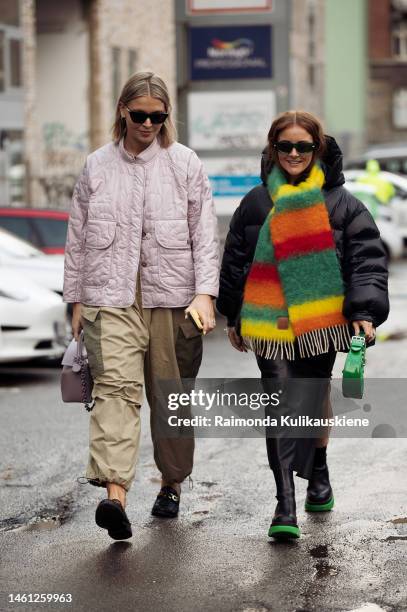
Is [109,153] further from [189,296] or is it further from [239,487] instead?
[239,487]

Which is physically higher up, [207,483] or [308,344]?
[308,344]

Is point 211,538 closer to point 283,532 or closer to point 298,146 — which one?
point 283,532

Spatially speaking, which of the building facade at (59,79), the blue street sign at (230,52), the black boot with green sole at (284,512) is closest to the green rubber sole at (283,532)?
the black boot with green sole at (284,512)


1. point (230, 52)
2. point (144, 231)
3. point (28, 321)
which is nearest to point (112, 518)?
point (144, 231)

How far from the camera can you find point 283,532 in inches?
222

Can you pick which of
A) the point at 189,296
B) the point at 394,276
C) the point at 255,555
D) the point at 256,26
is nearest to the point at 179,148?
the point at 189,296

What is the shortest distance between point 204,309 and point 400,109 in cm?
5670

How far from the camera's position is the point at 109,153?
5.89 meters

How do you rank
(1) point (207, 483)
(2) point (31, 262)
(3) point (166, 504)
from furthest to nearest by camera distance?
(2) point (31, 262) → (1) point (207, 483) → (3) point (166, 504)

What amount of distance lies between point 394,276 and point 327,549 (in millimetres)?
16948

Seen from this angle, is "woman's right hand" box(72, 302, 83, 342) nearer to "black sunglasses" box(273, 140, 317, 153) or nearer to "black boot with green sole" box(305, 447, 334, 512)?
"black sunglasses" box(273, 140, 317, 153)

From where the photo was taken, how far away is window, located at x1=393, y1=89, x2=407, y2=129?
6109 centimetres

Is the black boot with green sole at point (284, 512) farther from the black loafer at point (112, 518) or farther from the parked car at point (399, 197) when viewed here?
the parked car at point (399, 197)

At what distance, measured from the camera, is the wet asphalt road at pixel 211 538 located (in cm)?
493
